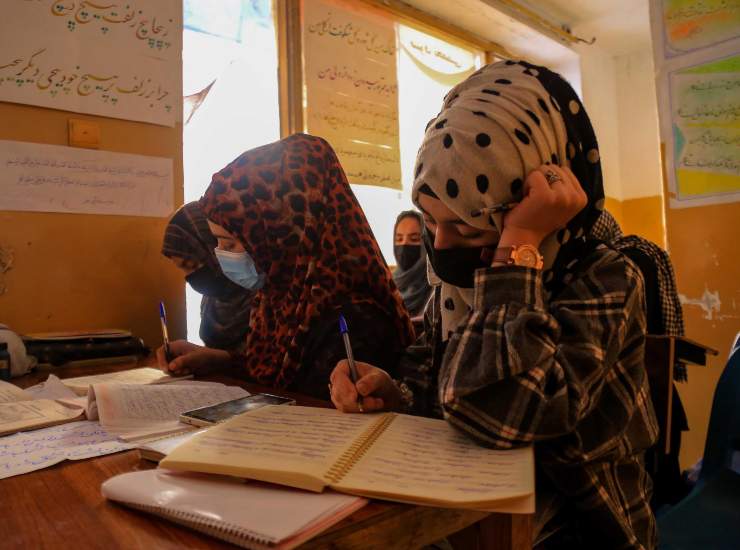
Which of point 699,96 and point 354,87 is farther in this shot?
point 354,87

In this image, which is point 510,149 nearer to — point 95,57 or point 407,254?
point 95,57

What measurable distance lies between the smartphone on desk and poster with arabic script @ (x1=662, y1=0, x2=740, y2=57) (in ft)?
7.42

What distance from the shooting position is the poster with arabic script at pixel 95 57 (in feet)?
5.31

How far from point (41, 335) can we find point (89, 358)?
147 millimetres

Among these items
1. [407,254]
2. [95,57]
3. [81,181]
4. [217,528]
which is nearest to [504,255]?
[217,528]

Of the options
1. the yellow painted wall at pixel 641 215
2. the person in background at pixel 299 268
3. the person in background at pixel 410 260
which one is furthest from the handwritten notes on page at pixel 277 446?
the yellow painted wall at pixel 641 215

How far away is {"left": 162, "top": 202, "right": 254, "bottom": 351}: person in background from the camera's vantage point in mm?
1772

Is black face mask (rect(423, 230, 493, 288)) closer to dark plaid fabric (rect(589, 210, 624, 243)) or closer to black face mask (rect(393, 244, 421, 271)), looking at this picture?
dark plaid fabric (rect(589, 210, 624, 243))

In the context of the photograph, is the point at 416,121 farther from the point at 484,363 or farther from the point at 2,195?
the point at 484,363

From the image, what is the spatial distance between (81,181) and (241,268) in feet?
2.28

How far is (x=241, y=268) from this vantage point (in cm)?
144

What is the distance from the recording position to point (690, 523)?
0.99m

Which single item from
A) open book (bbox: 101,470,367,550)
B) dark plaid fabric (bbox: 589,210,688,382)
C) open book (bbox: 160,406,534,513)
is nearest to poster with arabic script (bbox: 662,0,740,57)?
dark plaid fabric (bbox: 589,210,688,382)

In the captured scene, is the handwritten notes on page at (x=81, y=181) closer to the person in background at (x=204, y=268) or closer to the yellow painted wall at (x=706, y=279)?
the person in background at (x=204, y=268)
